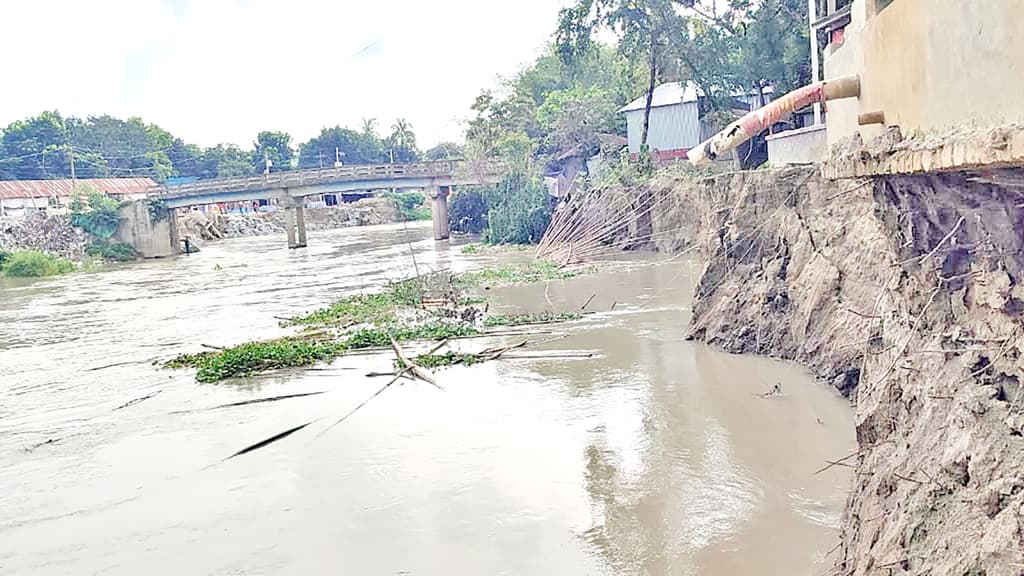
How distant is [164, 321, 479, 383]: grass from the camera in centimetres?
1527

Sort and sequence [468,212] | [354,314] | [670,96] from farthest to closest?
[468,212], [670,96], [354,314]

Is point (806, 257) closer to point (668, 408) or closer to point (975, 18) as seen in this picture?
point (668, 408)

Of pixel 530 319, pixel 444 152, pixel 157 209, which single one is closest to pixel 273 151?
pixel 444 152

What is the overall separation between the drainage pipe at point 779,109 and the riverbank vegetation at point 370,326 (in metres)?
7.00

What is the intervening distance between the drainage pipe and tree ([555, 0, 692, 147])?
23797mm

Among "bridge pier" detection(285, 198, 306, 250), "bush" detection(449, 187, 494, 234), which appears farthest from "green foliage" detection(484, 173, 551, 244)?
"bridge pier" detection(285, 198, 306, 250)

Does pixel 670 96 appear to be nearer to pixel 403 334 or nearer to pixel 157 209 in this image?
pixel 403 334

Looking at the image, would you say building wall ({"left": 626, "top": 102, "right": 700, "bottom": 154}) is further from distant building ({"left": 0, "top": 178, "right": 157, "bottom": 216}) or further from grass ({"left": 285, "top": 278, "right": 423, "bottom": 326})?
distant building ({"left": 0, "top": 178, "right": 157, "bottom": 216})

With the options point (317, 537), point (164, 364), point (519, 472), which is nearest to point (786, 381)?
point (519, 472)

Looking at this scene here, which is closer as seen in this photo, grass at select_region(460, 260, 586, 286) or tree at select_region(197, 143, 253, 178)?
grass at select_region(460, 260, 586, 286)

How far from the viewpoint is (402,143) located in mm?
96625

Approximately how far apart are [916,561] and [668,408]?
7.03 metres

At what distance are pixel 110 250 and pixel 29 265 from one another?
9.32m

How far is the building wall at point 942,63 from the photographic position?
3.70 m
